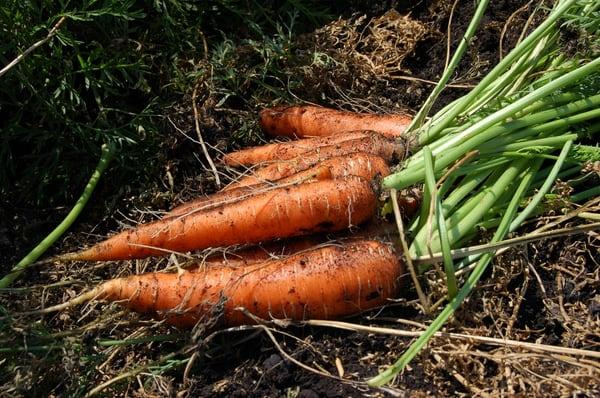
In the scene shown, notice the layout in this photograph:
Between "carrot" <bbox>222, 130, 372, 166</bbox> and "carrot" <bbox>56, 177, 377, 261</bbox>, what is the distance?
0.41m

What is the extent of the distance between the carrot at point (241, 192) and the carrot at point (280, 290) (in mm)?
314

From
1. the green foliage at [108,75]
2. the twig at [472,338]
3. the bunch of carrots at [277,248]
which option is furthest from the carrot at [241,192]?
the twig at [472,338]

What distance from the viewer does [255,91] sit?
3.42 m

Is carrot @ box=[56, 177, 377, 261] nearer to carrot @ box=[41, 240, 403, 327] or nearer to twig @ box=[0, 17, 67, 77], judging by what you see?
carrot @ box=[41, 240, 403, 327]

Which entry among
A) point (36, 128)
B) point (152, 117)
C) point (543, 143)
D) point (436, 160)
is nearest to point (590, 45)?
point (543, 143)

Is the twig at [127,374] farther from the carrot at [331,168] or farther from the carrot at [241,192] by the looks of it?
the carrot at [331,168]

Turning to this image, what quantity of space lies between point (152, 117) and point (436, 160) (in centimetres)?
139

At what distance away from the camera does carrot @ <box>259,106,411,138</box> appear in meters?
3.21

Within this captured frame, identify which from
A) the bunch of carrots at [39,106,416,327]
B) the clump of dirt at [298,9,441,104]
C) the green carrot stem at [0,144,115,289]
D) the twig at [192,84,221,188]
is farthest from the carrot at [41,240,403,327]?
the clump of dirt at [298,9,441,104]

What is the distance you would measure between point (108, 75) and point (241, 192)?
80 cm

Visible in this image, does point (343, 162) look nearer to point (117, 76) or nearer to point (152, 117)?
point (152, 117)

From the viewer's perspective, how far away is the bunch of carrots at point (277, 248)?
258 centimetres

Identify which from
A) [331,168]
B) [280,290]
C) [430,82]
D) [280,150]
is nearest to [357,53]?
[430,82]

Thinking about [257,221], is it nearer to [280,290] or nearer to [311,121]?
[280,290]
